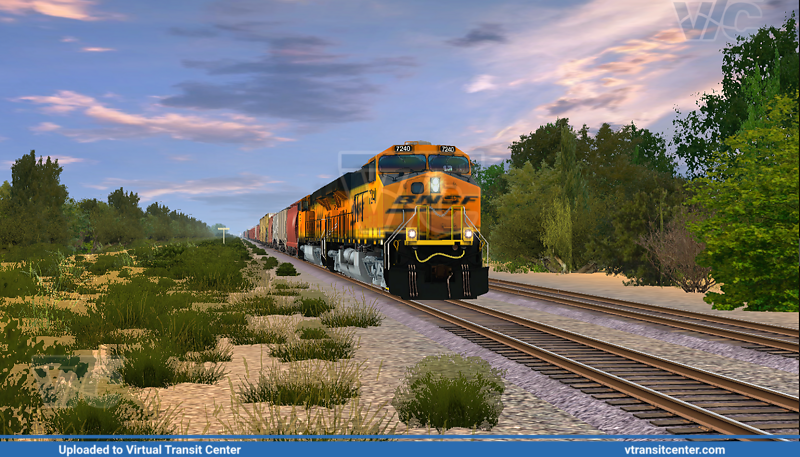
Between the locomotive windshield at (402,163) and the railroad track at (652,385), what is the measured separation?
22.5ft

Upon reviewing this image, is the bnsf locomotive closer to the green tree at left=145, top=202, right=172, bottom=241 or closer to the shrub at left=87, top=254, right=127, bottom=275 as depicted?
the shrub at left=87, top=254, right=127, bottom=275

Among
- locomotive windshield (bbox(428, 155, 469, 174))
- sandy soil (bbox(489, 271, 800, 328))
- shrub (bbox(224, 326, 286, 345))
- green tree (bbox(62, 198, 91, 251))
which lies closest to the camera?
shrub (bbox(224, 326, 286, 345))

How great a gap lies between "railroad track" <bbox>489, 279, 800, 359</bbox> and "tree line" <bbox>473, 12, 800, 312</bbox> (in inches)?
74.5

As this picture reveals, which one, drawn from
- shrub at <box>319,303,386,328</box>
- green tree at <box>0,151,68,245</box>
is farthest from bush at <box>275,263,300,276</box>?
green tree at <box>0,151,68,245</box>

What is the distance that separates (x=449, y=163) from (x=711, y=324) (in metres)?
8.73

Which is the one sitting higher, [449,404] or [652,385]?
[449,404]

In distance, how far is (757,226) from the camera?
1727cm

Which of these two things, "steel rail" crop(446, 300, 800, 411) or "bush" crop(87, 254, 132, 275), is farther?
"bush" crop(87, 254, 132, 275)

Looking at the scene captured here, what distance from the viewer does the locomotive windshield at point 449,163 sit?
19672 millimetres

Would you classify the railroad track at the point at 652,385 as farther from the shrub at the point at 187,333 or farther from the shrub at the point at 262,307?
the shrub at the point at 262,307

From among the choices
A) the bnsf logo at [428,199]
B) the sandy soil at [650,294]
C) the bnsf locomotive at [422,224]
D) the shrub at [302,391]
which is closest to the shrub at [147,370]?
the shrub at [302,391]

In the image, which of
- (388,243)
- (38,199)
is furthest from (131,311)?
(38,199)

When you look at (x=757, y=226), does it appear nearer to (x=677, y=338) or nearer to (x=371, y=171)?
(x=677, y=338)

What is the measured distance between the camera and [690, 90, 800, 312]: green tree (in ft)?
54.3
